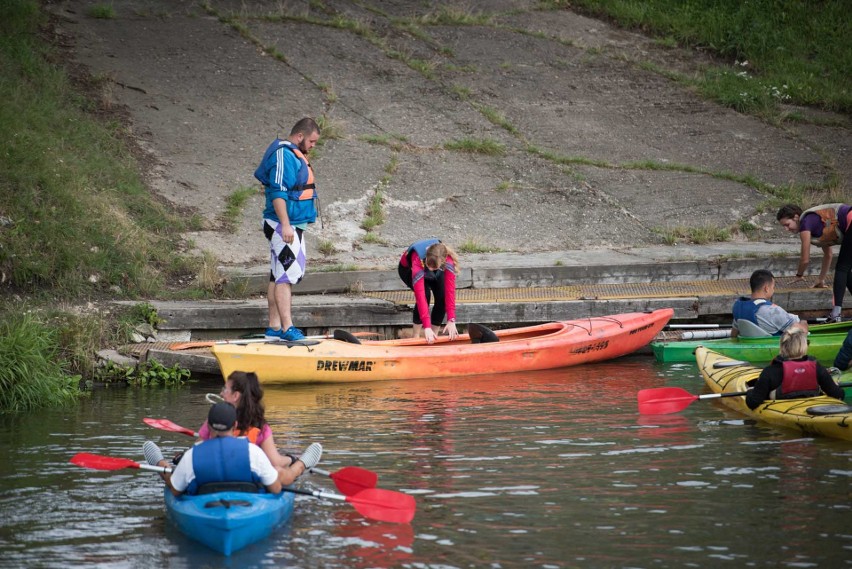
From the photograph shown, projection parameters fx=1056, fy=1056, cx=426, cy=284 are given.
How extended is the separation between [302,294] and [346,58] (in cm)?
730

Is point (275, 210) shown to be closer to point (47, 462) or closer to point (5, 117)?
Result: point (47, 462)

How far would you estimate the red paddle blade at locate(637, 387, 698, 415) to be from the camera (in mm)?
7914

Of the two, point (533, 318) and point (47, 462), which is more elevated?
point (533, 318)

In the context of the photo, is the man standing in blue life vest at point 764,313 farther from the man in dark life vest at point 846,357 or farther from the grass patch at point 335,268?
the grass patch at point 335,268

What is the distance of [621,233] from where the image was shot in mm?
13734

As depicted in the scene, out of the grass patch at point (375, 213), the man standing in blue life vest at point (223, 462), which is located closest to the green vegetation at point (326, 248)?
the grass patch at point (375, 213)

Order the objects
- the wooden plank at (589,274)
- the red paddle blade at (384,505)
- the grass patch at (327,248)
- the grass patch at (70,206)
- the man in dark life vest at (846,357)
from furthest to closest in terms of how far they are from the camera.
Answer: the grass patch at (327,248)
the wooden plank at (589,274)
the grass patch at (70,206)
the man in dark life vest at (846,357)
the red paddle blade at (384,505)

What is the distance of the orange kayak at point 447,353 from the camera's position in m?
9.22

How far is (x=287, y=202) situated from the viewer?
9109 mm

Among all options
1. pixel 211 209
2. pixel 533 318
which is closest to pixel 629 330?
pixel 533 318

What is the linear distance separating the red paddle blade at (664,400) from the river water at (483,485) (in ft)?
0.33

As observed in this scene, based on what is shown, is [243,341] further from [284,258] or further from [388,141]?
[388,141]

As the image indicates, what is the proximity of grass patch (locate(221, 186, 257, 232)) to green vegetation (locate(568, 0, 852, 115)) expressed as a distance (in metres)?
8.52

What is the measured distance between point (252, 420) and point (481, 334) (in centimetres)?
448
